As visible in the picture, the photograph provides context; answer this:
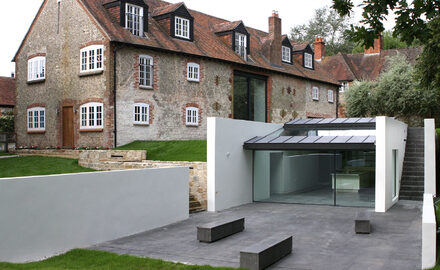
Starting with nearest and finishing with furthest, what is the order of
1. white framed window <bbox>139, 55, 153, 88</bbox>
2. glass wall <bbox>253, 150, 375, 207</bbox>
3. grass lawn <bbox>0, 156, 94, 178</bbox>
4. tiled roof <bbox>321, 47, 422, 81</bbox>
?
glass wall <bbox>253, 150, 375, 207</bbox>
grass lawn <bbox>0, 156, 94, 178</bbox>
white framed window <bbox>139, 55, 153, 88</bbox>
tiled roof <bbox>321, 47, 422, 81</bbox>

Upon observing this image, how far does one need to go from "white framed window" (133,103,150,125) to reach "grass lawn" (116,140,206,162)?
→ 112 centimetres

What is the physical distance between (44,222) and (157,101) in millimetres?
13613

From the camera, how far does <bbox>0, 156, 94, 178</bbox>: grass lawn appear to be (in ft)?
53.9

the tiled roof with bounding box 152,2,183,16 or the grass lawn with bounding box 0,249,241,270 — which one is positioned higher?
the tiled roof with bounding box 152,2,183,16

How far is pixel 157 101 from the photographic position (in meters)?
22.4

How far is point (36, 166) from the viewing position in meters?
17.9

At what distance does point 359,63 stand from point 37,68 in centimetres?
3078

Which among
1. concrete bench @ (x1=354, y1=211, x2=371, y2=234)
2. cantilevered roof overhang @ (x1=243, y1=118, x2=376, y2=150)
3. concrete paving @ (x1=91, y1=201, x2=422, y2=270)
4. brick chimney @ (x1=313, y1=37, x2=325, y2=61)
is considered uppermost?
brick chimney @ (x1=313, y1=37, x2=325, y2=61)

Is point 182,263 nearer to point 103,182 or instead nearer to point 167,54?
point 103,182

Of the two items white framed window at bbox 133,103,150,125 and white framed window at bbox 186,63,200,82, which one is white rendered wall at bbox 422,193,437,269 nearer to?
white framed window at bbox 133,103,150,125

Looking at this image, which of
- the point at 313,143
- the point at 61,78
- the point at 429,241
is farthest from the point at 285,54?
the point at 429,241

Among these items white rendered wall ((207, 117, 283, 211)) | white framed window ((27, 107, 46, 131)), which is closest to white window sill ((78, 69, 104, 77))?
white framed window ((27, 107, 46, 131))

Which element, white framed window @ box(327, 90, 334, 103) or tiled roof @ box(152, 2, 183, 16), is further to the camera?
white framed window @ box(327, 90, 334, 103)

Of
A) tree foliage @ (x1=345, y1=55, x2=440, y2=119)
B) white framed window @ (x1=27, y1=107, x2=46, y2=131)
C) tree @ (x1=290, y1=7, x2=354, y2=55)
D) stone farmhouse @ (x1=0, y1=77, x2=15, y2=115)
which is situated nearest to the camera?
white framed window @ (x1=27, y1=107, x2=46, y2=131)
